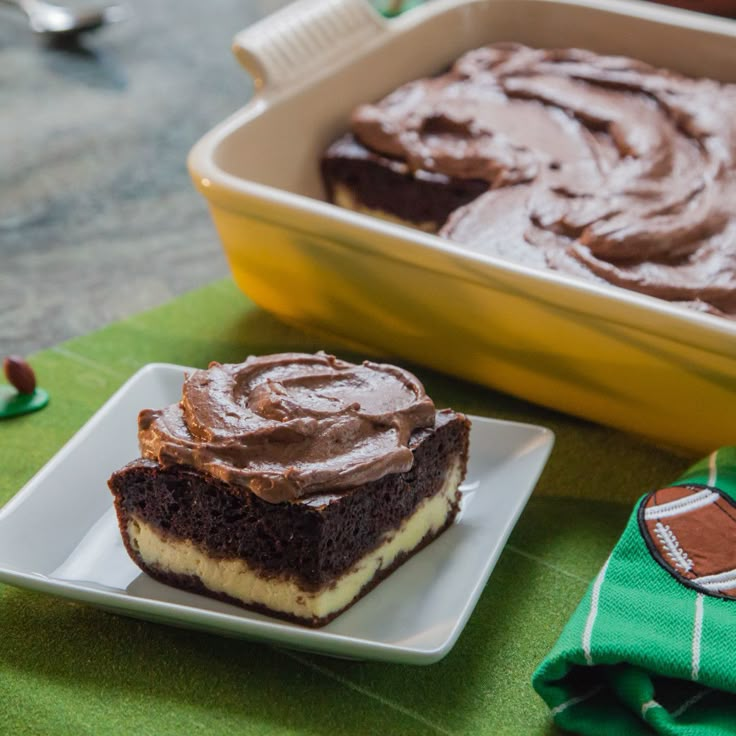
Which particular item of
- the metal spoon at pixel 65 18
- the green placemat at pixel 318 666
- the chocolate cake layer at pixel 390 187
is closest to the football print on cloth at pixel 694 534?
the green placemat at pixel 318 666

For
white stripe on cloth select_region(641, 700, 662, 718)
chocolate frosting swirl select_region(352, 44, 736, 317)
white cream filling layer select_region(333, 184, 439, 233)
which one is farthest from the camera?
white cream filling layer select_region(333, 184, 439, 233)

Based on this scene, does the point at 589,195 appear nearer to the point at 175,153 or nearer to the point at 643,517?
the point at 643,517

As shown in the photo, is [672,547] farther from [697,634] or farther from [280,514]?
[280,514]

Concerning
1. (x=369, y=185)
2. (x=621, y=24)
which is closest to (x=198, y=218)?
(x=369, y=185)

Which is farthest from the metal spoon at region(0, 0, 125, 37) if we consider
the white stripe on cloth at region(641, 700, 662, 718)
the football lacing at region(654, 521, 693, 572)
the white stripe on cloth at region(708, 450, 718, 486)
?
the white stripe on cloth at region(641, 700, 662, 718)

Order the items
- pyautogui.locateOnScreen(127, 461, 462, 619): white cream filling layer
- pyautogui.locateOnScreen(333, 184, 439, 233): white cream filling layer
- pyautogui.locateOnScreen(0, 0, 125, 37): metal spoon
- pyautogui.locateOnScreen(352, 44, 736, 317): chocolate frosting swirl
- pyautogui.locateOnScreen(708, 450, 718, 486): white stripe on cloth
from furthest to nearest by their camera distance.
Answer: pyautogui.locateOnScreen(0, 0, 125, 37): metal spoon → pyautogui.locateOnScreen(333, 184, 439, 233): white cream filling layer → pyautogui.locateOnScreen(352, 44, 736, 317): chocolate frosting swirl → pyautogui.locateOnScreen(708, 450, 718, 486): white stripe on cloth → pyautogui.locateOnScreen(127, 461, 462, 619): white cream filling layer

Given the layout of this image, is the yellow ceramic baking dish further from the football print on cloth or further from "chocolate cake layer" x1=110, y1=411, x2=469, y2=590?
"chocolate cake layer" x1=110, y1=411, x2=469, y2=590

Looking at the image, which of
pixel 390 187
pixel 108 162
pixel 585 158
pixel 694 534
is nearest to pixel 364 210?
pixel 390 187

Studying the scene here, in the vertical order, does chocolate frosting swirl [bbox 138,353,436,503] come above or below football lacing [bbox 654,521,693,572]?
above

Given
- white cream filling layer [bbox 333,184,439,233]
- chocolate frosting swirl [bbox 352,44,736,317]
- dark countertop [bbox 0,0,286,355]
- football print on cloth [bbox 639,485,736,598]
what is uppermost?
chocolate frosting swirl [bbox 352,44,736,317]
